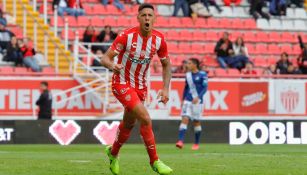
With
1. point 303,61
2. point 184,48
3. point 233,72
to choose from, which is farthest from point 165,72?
point 184,48

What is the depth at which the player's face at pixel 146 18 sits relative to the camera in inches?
515

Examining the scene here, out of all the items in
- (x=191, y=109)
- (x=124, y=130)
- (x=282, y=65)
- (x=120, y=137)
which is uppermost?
(x=282, y=65)

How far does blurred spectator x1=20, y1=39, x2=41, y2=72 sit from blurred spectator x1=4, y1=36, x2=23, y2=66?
0.12 meters

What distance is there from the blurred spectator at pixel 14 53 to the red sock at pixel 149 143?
50.3ft

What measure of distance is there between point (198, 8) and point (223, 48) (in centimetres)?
343

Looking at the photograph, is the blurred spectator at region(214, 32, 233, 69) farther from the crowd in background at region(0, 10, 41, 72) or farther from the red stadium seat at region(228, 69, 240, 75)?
the crowd in background at region(0, 10, 41, 72)

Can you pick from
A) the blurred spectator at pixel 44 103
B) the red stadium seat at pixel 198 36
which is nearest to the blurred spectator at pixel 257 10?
the red stadium seat at pixel 198 36

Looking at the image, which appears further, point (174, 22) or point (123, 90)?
point (174, 22)

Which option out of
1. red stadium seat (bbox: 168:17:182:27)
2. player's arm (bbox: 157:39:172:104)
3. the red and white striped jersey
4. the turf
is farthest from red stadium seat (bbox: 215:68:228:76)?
the red and white striped jersey

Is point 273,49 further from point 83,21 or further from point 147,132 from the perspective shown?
point 147,132

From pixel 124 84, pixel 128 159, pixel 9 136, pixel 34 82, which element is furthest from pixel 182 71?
pixel 124 84

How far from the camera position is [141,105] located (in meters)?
13.1

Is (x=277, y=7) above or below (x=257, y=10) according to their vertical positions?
above

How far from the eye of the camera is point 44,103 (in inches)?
1033
